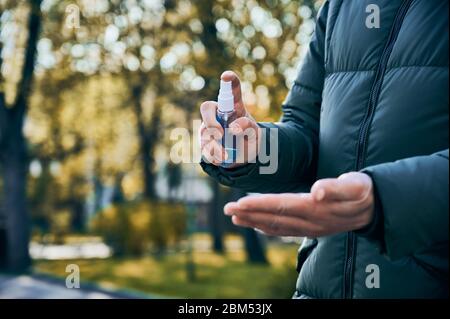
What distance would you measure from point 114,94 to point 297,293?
75.8 ft

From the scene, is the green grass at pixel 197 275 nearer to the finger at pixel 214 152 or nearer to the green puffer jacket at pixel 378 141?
the green puffer jacket at pixel 378 141

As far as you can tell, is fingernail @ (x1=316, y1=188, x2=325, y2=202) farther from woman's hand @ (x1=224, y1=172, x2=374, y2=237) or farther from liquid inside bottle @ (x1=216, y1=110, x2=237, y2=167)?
liquid inside bottle @ (x1=216, y1=110, x2=237, y2=167)

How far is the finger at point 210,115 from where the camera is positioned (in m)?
1.63

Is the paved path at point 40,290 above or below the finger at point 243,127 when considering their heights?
below

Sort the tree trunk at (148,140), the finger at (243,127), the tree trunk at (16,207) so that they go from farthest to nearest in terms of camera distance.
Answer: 1. the tree trunk at (148,140)
2. the tree trunk at (16,207)
3. the finger at (243,127)

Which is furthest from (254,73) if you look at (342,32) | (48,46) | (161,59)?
(342,32)

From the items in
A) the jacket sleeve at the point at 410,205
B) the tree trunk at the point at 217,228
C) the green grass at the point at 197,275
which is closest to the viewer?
the jacket sleeve at the point at 410,205

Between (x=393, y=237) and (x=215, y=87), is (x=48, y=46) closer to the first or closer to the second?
(x=215, y=87)

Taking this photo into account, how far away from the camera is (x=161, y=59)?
16.7 m

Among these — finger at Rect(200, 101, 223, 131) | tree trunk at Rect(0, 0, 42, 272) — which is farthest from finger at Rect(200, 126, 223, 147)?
tree trunk at Rect(0, 0, 42, 272)

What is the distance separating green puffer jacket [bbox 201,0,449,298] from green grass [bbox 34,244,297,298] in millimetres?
7115

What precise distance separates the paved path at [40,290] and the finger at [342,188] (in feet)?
29.9

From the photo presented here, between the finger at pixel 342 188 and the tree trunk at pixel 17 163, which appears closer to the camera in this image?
the finger at pixel 342 188

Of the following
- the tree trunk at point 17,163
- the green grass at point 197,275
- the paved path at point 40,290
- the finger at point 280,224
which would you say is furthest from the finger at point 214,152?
the tree trunk at point 17,163
